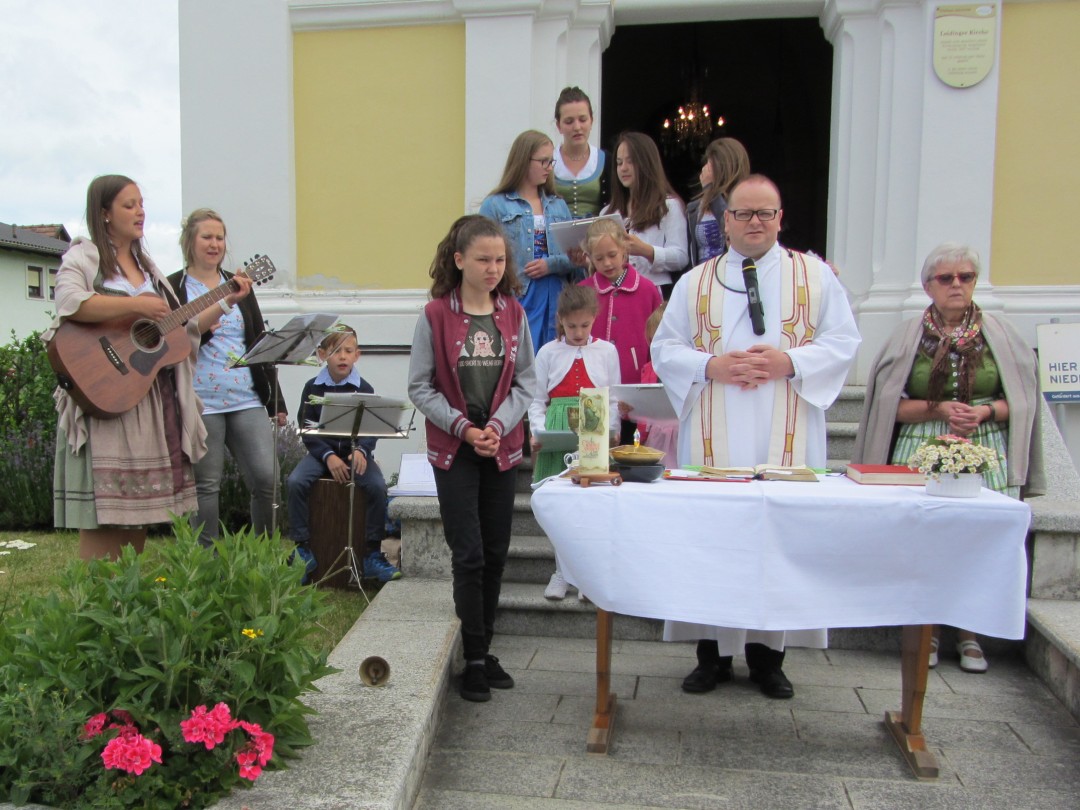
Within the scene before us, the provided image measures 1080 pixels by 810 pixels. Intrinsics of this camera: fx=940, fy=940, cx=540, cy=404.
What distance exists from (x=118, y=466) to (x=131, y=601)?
135 centimetres

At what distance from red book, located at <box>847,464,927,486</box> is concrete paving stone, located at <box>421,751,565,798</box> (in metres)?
1.44

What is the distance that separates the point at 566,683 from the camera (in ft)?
13.1

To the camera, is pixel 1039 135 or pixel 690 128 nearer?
pixel 1039 135

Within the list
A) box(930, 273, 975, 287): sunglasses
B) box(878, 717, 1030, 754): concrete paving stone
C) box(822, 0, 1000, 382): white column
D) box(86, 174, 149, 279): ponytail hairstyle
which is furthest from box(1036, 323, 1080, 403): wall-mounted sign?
box(86, 174, 149, 279): ponytail hairstyle

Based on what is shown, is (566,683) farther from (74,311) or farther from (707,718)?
(74,311)

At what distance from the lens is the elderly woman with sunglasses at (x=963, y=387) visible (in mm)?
4137

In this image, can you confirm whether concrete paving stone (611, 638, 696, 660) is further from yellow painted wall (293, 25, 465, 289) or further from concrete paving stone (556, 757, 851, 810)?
yellow painted wall (293, 25, 465, 289)

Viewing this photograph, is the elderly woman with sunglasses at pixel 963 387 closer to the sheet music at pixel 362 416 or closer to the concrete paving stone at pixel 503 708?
the concrete paving stone at pixel 503 708

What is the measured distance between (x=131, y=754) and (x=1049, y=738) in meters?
3.15

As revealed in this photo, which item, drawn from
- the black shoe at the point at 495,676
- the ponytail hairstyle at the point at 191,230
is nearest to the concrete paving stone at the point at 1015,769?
the black shoe at the point at 495,676

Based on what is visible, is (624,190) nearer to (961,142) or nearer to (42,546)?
(961,142)

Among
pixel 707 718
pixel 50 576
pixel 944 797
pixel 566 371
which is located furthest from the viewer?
pixel 50 576

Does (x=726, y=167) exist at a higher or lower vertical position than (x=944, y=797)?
higher

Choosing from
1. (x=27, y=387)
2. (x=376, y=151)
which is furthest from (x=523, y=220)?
(x=27, y=387)
